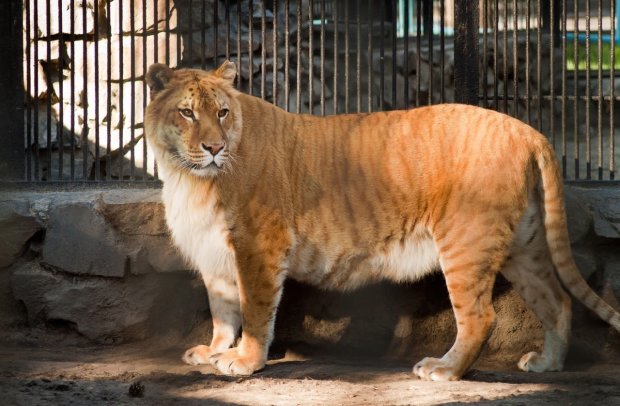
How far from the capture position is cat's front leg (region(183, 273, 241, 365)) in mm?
5559

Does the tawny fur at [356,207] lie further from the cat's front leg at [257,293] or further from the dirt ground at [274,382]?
the dirt ground at [274,382]

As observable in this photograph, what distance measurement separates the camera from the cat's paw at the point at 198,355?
549 centimetres

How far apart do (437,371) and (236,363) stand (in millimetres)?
1066

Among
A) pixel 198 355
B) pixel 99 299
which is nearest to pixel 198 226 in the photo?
pixel 198 355

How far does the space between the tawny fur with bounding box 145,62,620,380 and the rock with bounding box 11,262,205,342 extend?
0.50 m

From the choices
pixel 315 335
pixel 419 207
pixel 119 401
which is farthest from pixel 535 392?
pixel 119 401

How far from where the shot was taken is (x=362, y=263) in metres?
5.46

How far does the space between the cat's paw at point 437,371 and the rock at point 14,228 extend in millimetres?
2525

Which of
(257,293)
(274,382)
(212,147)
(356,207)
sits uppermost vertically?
(212,147)

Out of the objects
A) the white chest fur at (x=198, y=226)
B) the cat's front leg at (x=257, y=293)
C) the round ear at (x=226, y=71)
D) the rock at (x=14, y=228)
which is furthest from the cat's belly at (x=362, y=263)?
the rock at (x=14, y=228)

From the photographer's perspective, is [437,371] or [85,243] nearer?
[437,371]

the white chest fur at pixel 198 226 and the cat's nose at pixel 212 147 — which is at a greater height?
the cat's nose at pixel 212 147

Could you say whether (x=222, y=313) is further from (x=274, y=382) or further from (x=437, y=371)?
(x=437, y=371)

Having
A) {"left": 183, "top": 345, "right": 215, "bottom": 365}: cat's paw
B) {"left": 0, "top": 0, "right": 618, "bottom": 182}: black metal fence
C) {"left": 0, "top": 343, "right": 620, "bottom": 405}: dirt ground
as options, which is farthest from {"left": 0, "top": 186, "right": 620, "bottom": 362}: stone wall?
{"left": 183, "top": 345, "right": 215, "bottom": 365}: cat's paw
